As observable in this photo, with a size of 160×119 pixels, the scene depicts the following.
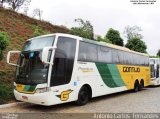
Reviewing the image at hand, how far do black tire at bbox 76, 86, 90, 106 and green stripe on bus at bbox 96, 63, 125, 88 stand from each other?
1585 millimetres

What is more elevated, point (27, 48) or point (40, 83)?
point (27, 48)

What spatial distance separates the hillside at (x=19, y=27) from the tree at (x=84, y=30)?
1.67m

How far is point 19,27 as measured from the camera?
75.9 feet

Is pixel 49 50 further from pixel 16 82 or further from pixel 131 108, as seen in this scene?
pixel 131 108

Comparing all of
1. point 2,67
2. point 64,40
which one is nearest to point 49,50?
point 64,40

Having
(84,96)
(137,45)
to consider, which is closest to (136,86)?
(84,96)

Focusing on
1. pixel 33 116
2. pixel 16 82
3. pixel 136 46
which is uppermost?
pixel 136 46

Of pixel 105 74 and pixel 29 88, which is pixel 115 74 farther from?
pixel 29 88

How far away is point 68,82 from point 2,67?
20.2ft

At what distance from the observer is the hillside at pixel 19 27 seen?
20.5m

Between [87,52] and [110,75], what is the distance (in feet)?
8.46

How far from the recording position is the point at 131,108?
1099 centimetres

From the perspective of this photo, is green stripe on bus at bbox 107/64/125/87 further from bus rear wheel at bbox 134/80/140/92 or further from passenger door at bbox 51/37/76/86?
passenger door at bbox 51/37/76/86

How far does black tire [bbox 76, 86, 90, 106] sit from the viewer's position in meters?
11.4
